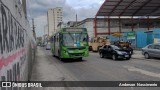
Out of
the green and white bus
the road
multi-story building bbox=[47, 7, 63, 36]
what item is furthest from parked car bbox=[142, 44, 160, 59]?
multi-story building bbox=[47, 7, 63, 36]

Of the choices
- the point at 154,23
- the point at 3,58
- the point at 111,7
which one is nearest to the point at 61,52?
the point at 3,58

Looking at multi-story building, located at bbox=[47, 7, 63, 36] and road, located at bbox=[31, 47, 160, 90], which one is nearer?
road, located at bbox=[31, 47, 160, 90]

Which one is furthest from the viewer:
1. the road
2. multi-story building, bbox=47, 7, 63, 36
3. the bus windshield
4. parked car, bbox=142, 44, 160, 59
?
multi-story building, bbox=47, 7, 63, 36

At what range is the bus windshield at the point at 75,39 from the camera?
22.0 m

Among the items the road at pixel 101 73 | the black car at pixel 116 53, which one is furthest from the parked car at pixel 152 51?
the road at pixel 101 73

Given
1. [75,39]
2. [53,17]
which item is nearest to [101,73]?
[75,39]

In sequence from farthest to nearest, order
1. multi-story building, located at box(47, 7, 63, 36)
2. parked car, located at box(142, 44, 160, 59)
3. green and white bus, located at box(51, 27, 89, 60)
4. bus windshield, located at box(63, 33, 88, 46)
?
1. multi-story building, located at box(47, 7, 63, 36)
2. parked car, located at box(142, 44, 160, 59)
3. bus windshield, located at box(63, 33, 88, 46)
4. green and white bus, located at box(51, 27, 89, 60)


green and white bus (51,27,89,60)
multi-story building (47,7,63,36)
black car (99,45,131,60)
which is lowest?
black car (99,45,131,60)

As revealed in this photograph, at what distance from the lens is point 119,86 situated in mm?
9820

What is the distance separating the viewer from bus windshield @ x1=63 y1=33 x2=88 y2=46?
22.0 metres

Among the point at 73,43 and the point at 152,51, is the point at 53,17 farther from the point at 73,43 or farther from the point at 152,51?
the point at 73,43

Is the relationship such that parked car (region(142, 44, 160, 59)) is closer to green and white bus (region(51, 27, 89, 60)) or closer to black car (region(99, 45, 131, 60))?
black car (region(99, 45, 131, 60))

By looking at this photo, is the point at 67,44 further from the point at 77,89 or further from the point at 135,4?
the point at 135,4

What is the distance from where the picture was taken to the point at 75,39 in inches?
874
